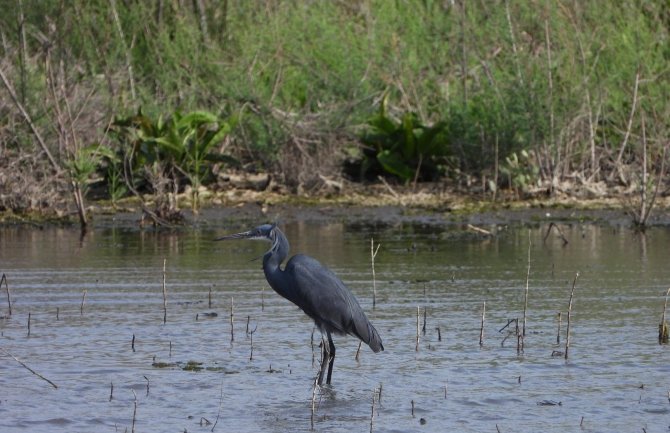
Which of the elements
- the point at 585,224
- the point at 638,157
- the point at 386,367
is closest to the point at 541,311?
the point at 386,367

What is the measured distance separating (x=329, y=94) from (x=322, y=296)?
1136cm

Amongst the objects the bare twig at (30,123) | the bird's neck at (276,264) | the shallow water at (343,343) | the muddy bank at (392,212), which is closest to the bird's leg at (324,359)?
the shallow water at (343,343)

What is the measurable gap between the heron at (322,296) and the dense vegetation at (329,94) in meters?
7.99

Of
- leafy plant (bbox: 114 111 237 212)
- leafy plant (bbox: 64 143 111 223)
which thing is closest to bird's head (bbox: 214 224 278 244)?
leafy plant (bbox: 64 143 111 223)

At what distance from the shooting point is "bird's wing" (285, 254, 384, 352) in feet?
29.3

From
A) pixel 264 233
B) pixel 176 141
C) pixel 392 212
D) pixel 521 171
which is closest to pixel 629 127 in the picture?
pixel 521 171

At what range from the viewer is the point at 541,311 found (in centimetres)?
1114

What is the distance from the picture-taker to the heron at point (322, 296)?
8938mm

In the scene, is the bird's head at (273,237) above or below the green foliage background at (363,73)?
below

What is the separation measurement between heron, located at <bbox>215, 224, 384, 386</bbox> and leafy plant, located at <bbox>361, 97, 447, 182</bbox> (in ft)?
33.6

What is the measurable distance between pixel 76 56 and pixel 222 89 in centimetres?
311

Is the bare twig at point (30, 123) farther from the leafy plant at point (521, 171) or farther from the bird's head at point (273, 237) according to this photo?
the bird's head at point (273, 237)

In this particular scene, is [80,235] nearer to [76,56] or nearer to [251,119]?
[251,119]

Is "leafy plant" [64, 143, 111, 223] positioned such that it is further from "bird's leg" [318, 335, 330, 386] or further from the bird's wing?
"bird's leg" [318, 335, 330, 386]
